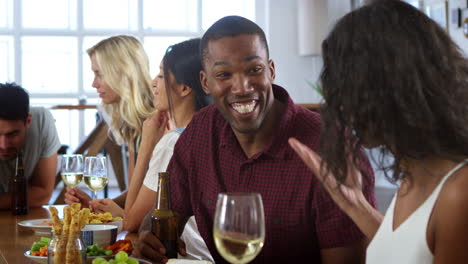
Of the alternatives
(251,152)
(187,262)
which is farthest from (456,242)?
(251,152)

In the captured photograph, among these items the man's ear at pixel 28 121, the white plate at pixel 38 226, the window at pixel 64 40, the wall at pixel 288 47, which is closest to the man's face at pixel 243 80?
the white plate at pixel 38 226

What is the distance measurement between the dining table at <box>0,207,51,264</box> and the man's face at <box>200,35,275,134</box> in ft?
2.15

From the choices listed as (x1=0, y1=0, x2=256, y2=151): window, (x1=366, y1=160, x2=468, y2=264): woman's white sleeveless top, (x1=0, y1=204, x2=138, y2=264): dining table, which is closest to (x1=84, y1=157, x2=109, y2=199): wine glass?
(x1=0, y1=204, x2=138, y2=264): dining table

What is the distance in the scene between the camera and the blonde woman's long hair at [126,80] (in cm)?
323

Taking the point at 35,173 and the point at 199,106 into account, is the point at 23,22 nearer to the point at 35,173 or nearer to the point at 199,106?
the point at 35,173

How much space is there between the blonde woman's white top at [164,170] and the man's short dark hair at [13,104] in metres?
0.93

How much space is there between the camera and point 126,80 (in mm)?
Answer: 3334

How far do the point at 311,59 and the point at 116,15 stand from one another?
2631 millimetres

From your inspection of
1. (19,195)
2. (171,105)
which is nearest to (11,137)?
(19,195)

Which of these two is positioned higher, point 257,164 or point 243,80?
point 243,80

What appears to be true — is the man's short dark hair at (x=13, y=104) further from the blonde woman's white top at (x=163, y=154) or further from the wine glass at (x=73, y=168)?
the blonde woman's white top at (x=163, y=154)

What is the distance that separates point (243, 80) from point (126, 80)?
164 centimetres

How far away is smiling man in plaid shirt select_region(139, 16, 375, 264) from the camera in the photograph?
1661 mm

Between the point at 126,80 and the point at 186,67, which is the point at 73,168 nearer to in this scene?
the point at 186,67
